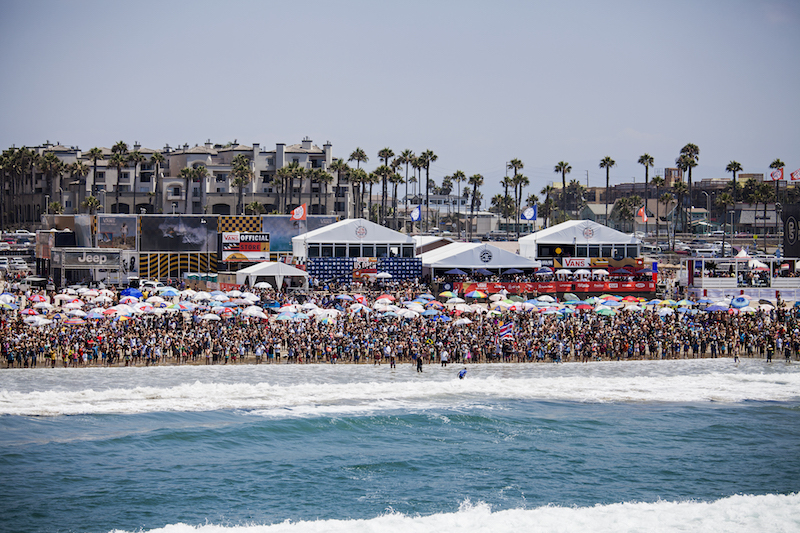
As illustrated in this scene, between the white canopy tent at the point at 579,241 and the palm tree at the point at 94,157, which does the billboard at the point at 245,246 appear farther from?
the palm tree at the point at 94,157

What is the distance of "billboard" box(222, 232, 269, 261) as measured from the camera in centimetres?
5881

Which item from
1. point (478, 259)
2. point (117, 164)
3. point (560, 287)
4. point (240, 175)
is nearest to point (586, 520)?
point (560, 287)

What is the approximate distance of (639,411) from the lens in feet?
95.2

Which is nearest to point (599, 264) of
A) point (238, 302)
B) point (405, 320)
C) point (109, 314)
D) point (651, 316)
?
point (651, 316)

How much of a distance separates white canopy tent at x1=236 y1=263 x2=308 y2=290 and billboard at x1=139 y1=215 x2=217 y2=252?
344 inches

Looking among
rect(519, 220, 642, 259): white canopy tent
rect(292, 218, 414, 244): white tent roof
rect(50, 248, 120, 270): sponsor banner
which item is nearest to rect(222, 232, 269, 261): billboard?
rect(292, 218, 414, 244): white tent roof

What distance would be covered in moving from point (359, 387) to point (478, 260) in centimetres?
2616

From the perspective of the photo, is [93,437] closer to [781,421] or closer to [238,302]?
[238,302]

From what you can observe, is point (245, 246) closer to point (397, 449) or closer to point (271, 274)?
point (271, 274)

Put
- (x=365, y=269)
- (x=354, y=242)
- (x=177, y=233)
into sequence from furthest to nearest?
(x=177, y=233) < (x=354, y=242) < (x=365, y=269)

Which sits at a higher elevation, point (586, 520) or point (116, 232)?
point (116, 232)

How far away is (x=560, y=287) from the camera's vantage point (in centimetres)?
5125

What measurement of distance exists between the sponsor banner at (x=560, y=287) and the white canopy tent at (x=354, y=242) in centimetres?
770

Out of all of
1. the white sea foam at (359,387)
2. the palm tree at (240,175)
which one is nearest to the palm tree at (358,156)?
the palm tree at (240,175)
